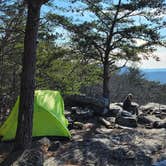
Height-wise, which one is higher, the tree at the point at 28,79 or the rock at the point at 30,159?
the tree at the point at 28,79

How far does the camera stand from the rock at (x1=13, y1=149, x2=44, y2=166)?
8467 millimetres

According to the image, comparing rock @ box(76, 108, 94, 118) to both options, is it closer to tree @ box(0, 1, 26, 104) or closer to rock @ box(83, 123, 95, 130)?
rock @ box(83, 123, 95, 130)

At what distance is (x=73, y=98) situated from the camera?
17938 millimetres

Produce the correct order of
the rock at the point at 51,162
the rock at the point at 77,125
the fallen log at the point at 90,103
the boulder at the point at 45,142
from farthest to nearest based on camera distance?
1. the fallen log at the point at 90,103
2. the rock at the point at 77,125
3. the boulder at the point at 45,142
4. the rock at the point at 51,162

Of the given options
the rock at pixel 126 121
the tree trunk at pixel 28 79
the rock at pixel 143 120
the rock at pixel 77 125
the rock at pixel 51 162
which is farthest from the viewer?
the rock at pixel 143 120

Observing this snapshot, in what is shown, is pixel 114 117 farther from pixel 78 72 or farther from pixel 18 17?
pixel 78 72

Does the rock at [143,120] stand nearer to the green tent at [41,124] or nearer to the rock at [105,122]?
the rock at [105,122]

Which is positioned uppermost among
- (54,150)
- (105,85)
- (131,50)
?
(131,50)

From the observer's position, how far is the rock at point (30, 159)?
8467mm

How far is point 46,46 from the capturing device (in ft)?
69.2

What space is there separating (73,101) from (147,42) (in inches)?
218

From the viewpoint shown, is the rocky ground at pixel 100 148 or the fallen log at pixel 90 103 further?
the fallen log at pixel 90 103

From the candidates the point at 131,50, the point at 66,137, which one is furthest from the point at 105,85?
the point at 66,137

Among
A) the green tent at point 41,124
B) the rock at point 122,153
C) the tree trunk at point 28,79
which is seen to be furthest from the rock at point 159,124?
the tree trunk at point 28,79
